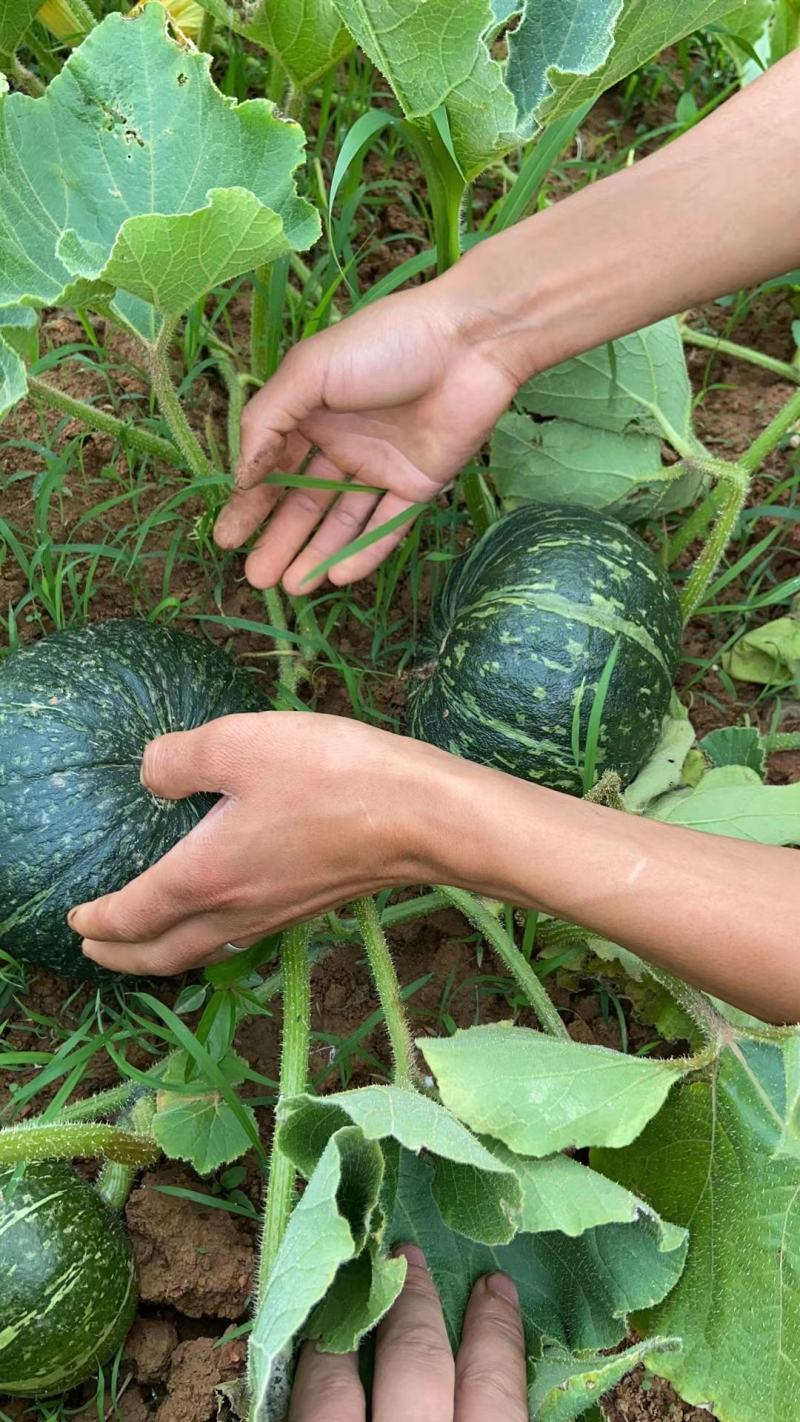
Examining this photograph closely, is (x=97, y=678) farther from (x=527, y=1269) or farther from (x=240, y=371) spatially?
Answer: (x=527, y=1269)

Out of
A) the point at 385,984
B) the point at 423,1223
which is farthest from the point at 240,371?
the point at 423,1223

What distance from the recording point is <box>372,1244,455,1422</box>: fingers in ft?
4.52

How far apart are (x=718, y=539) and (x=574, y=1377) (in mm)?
1403

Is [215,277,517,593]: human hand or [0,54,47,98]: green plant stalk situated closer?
[215,277,517,593]: human hand

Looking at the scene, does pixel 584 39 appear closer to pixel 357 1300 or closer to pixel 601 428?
pixel 601 428

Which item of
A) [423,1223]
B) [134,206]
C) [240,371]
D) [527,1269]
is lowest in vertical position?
[527,1269]

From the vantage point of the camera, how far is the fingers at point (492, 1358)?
1422 mm

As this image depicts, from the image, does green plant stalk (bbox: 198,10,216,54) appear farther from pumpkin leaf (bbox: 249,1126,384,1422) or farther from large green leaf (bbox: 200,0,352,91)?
pumpkin leaf (bbox: 249,1126,384,1422)

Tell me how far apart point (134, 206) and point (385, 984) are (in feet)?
3.86

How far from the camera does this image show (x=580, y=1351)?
1.58 m

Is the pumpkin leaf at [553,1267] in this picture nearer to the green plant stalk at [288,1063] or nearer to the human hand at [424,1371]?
the human hand at [424,1371]

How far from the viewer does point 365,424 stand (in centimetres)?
208

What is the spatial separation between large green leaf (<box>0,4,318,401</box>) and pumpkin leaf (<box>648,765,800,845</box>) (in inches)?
42.1

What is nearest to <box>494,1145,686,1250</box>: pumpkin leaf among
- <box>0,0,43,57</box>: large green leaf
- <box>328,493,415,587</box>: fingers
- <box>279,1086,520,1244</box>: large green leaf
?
<box>279,1086,520,1244</box>: large green leaf
